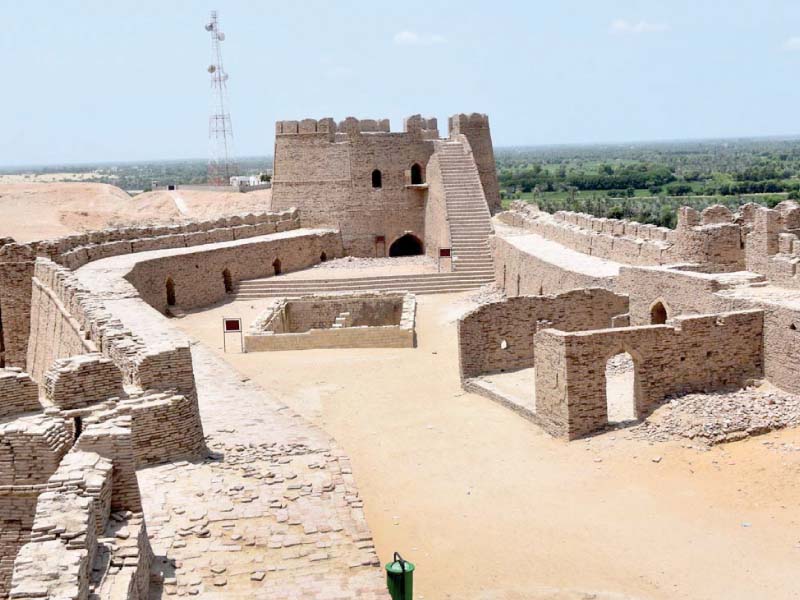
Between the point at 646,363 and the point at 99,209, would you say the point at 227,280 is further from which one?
the point at 99,209

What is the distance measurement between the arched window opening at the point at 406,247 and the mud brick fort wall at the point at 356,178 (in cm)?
73

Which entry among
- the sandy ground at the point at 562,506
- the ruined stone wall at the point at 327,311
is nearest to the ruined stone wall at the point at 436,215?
the ruined stone wall at the point at 327,311

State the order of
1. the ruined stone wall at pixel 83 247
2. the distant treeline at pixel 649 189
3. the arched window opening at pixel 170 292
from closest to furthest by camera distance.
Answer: the ruined stone wall at pixel 83 247
the arched window opening at pixel 170 292
the distant treeline at pixel 649 189

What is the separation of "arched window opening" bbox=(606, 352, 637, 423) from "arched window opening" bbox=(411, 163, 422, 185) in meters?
18.2

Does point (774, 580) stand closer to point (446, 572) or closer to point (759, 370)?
point (446, 572)

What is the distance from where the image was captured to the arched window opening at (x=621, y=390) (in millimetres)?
13570

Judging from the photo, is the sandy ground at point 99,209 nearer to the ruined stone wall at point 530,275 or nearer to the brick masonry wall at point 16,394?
the ruined stone wall at point 530,275

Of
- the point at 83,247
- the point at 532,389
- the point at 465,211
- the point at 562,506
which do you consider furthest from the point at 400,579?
the point at 465,211

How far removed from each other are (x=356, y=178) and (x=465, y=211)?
15.0 ft

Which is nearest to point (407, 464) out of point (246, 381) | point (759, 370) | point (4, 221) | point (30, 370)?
point (246, 381)

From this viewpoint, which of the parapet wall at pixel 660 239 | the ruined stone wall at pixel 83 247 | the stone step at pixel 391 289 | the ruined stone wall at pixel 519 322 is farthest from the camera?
the stone step at pixel 391 289

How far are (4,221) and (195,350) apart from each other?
30044 mm

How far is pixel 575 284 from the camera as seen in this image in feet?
65.0

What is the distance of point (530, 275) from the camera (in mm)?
23453
